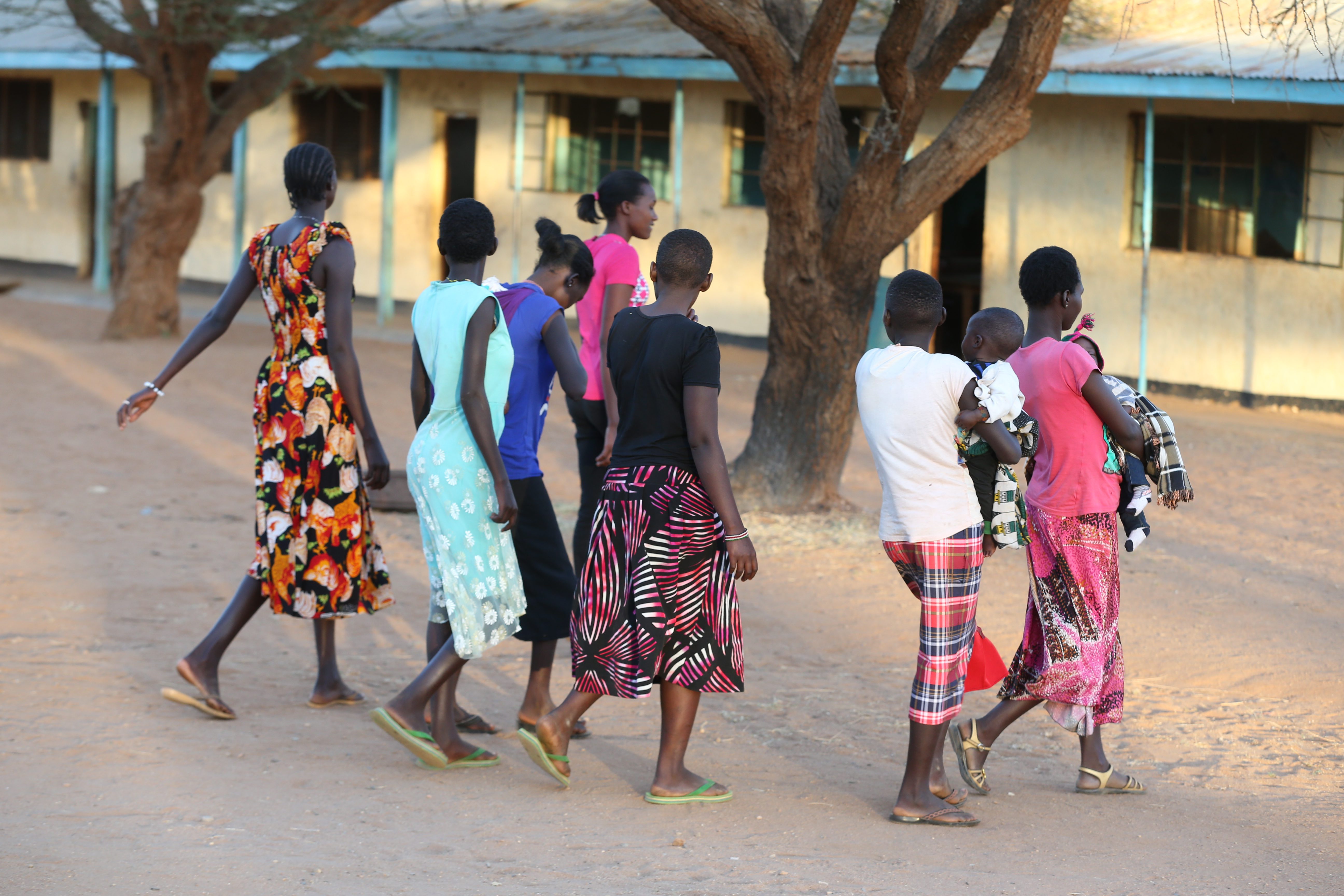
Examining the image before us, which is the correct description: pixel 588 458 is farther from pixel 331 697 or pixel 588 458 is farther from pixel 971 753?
pixel 971 753

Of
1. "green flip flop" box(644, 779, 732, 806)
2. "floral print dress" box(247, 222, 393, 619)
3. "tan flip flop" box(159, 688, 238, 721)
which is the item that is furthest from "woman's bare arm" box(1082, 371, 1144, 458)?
"tan flip flop" box(159, 688, 238, 721)

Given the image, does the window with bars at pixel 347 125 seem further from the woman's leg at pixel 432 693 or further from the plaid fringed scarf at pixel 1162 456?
the plaid fringed scarf at pixel 1162 456

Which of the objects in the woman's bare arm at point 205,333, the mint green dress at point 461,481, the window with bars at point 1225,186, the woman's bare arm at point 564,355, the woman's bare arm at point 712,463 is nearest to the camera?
the woman's bare arm at point 712,463

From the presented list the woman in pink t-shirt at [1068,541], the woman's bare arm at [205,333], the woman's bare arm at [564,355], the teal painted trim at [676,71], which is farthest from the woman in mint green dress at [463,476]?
the teal painted trim at [676,71]

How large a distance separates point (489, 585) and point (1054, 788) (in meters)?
1.75

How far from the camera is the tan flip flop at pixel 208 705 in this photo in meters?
4.59

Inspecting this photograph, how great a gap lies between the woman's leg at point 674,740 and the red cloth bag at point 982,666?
2.44 feet

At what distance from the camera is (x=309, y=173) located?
14.6 feet

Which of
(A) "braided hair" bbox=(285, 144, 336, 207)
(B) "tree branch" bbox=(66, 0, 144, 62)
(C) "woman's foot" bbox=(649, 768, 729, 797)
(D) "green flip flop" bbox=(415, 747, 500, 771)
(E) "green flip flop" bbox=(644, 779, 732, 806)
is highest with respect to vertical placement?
(B) "tree branch" bbox=(66, 0, 144, 62)

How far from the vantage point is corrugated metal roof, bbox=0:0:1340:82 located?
11.4 metres

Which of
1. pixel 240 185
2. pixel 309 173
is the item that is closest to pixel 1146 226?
pixel 309 173

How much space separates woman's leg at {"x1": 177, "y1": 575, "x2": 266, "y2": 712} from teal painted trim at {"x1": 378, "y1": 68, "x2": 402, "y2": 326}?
11716 millimetres

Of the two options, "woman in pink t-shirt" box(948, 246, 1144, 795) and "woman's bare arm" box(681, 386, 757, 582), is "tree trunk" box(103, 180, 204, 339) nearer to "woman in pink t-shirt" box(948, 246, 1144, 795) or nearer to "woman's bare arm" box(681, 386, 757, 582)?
"woman's bare arm" box(681, 386, 757, 582)

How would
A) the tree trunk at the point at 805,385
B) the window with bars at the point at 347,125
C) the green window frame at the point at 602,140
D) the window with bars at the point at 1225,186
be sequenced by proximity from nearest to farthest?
the tree trunk at the point at 805,385 → the window with bars at the point at 1225,186 → the green window frame at the point at 602,140 → the window with bars at the point at 347,125
